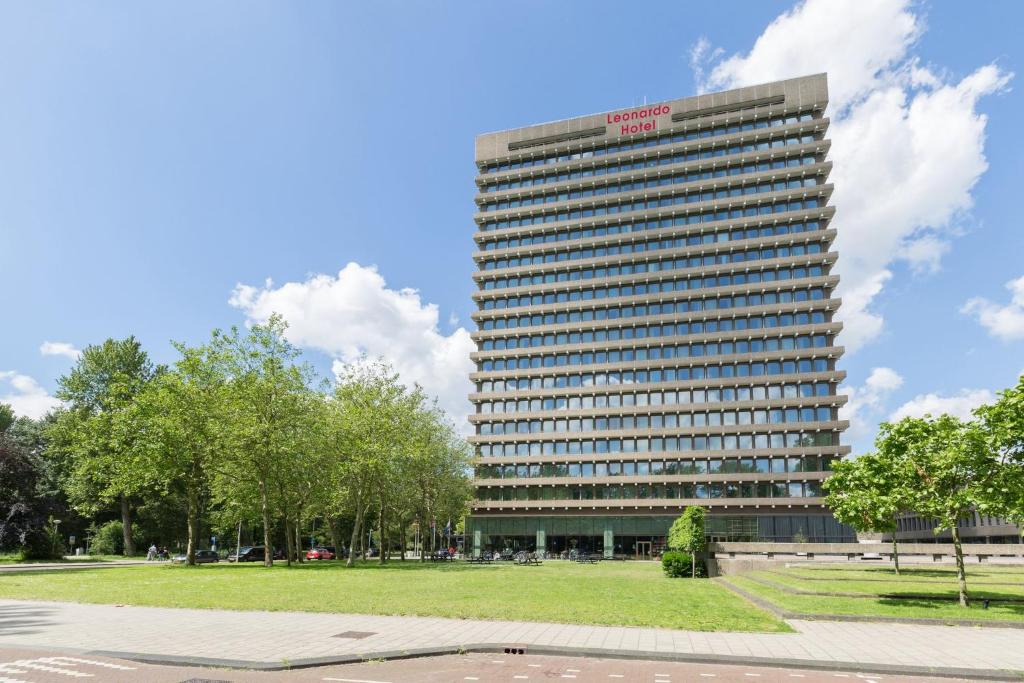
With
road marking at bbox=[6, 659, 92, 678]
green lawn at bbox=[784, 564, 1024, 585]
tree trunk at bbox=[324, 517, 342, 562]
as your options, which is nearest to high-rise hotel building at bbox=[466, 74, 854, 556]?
tree trunk at bbox=[324, 517, 342, 562]

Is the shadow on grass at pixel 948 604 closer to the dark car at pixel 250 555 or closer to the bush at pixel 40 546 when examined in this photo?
the dark car at pixel 250 555

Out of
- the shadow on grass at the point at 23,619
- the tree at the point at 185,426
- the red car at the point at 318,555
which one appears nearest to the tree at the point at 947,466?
the shadow on grass at the point at 23,619

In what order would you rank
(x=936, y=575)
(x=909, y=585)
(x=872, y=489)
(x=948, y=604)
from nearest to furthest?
(x=948, y=604) < (x=872, y=489) < (x=909, y=585) < (x=936, y=575)

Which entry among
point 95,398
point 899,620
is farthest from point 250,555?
point 899,620

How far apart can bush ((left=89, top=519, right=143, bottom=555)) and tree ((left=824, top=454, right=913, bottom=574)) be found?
77.9 metres

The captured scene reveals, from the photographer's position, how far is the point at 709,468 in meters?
81.6

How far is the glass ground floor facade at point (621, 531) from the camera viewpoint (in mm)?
77188

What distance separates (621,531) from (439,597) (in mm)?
64663

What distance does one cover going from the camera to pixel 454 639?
15.4m

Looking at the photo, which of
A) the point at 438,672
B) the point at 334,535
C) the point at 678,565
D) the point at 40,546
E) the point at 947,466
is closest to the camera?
the point at 438,672

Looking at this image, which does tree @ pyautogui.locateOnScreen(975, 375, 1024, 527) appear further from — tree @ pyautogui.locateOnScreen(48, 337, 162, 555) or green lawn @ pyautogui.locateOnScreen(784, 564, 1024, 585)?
tree @ pyautogui.locateOnScreen(48, 337, 162, 555)

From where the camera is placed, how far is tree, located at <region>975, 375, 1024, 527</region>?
20.7m

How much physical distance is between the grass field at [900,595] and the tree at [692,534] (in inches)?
278

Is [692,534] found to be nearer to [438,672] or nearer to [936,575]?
[936,575]
